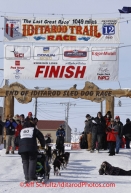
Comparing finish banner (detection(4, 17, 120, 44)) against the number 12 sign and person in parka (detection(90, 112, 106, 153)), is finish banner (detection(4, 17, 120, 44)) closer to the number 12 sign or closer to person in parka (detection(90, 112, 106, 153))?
the number 12 sign

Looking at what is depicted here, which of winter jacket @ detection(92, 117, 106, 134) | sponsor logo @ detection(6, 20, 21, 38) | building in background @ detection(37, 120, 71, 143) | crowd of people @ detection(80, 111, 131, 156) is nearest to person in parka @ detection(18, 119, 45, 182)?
crowd of people @ detection(80, 111, 131, 156)

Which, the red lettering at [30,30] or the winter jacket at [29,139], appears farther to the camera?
the red lettering at [30,30]

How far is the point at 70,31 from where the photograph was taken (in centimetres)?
2648

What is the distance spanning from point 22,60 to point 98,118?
21.8ft

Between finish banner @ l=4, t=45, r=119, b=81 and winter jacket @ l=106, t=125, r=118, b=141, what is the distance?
5572mm

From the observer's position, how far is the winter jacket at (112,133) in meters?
20.8

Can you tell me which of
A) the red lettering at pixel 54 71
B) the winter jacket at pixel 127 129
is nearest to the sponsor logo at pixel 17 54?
the red lettering at pixel 54 71

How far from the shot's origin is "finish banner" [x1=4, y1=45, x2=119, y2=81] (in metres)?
26.4

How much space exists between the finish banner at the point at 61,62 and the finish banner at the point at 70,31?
0.39 meters

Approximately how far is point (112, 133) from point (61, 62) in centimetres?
669

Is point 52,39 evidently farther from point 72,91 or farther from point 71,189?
point 71,189

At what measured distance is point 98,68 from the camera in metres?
26.3

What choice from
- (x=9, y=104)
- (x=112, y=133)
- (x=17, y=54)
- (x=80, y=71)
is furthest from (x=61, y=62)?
(x=112, y=133)

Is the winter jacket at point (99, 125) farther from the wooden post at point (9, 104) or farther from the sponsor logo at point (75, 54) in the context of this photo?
the wooden post at point (9, 104)
